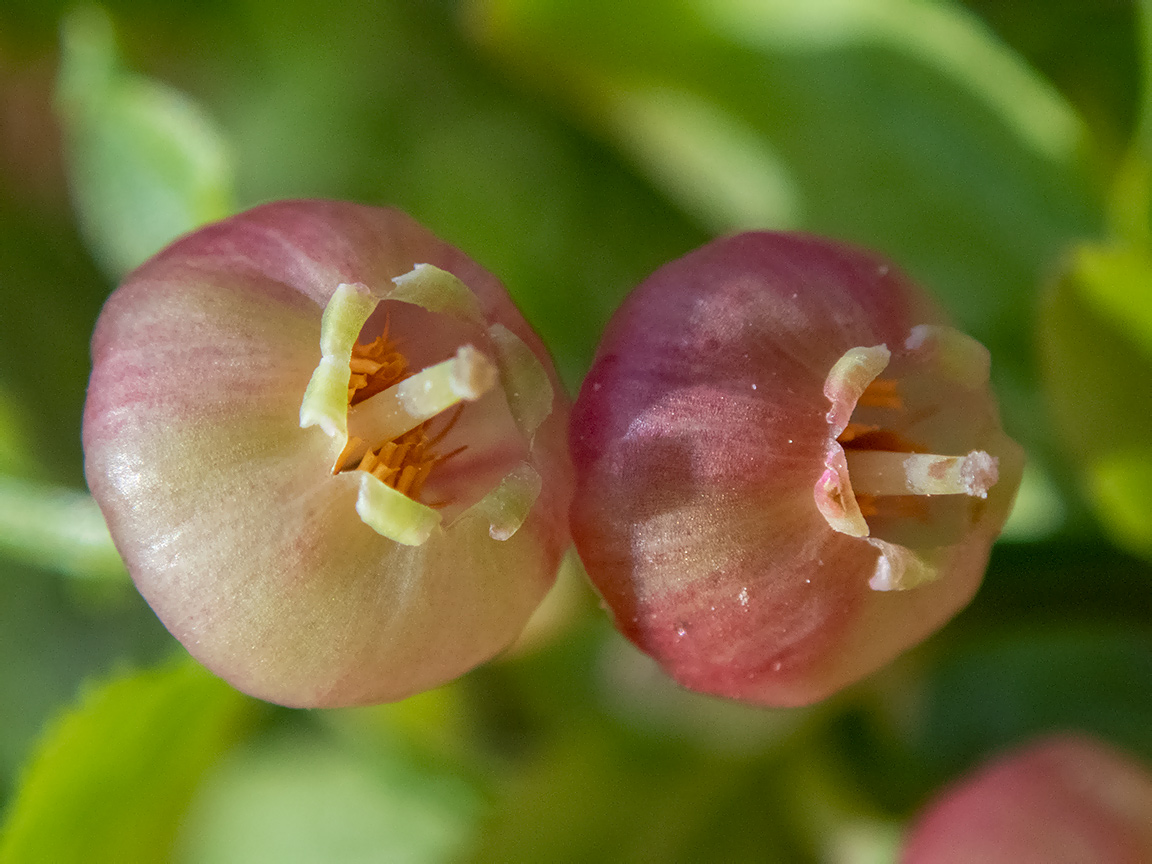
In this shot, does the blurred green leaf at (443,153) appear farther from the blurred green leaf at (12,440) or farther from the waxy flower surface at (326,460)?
the waxy flower surface at (326,460)

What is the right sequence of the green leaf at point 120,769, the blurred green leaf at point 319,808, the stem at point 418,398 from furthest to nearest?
1. the blurred green leaf at point 319,808
2. the green leaf at point 120,769
3. the stem at point 418,398

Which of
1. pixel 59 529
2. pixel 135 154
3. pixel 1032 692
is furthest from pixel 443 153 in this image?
pixel 1032 692

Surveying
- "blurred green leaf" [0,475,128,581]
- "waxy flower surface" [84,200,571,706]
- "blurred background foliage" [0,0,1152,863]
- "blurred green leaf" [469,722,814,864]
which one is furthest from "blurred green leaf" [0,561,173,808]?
"waxy flower surface" [84,200,571,706]

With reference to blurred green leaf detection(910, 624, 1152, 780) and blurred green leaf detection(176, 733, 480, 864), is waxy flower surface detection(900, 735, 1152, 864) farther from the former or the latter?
blurred green leaf detection(176, 733, 480, 864)

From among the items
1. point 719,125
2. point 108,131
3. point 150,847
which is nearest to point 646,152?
point 719,125

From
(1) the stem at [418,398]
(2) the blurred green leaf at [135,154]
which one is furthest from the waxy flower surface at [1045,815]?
(2) the blurred green leaf at [135,154]

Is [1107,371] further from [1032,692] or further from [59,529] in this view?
[59,529]

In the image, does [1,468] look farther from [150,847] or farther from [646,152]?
[646,152]
